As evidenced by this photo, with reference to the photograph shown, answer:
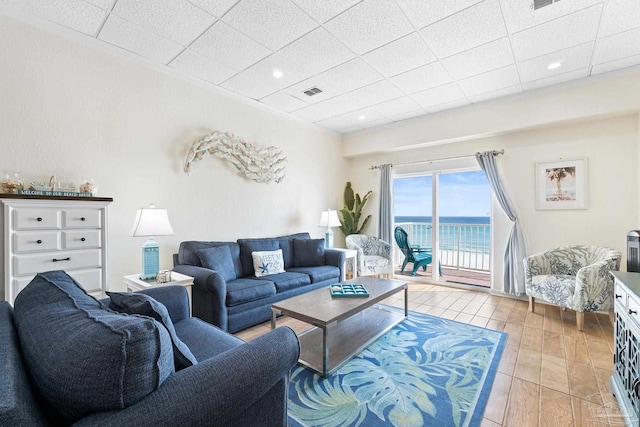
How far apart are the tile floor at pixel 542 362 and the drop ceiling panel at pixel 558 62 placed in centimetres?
275

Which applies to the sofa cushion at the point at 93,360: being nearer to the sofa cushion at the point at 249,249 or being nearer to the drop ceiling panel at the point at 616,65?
the sofa cushion at the point at 249,249

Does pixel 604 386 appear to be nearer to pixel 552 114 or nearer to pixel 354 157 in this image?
pixel 552 114

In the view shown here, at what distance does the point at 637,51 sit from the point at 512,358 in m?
3.18

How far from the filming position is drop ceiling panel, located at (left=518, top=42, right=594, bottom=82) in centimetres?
279

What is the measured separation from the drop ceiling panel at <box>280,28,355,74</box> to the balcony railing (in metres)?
3.39

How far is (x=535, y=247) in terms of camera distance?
12.9ft

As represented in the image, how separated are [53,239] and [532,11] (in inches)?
164

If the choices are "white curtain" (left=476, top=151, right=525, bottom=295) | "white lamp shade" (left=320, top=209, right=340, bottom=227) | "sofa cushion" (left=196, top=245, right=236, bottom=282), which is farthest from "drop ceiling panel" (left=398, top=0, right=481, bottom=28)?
"white lamp shade" (left=320, top=209, right=340, bottom=227)

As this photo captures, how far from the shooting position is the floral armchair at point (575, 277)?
2842 millimetres

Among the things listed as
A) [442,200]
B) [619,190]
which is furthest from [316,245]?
[619,190]

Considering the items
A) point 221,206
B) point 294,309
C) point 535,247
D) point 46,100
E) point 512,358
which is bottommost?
point 512,358

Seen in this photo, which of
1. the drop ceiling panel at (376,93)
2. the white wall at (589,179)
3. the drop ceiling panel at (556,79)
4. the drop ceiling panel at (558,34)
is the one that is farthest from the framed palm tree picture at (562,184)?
the drop ceiling panel at (376,93)

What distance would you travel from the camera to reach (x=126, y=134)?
294cm

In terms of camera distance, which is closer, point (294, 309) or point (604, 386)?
point (604, 386)
